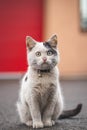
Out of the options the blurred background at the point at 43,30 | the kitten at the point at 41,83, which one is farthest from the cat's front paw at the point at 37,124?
the blurred background at the point at 43,30

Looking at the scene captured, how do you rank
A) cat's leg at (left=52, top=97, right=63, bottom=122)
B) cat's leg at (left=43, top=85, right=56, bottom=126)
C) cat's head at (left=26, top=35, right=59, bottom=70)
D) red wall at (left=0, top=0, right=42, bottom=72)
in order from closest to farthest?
cat's head at (left=26, top=35, right=59, bottom=70) → cat's leg at (left=43, top=85, right=56, bottom=126) → cat's leg at (left=52, top=97, right=63, bottom=122) → red wall at (left=0, top=0, right=42, bottom=72)

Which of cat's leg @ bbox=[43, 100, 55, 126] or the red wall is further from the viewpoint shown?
the red wall

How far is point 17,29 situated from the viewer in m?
8.08

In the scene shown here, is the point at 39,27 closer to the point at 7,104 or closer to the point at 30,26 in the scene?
the point at 30,26

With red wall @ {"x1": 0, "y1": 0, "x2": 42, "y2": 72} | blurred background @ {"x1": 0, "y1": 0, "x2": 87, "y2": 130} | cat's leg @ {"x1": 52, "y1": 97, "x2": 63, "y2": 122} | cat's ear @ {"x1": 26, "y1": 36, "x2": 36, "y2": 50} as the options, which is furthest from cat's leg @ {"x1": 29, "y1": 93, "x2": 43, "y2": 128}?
red wall @ {"x1": 0, "y1": 0, "x2": 42, "y2": 72}

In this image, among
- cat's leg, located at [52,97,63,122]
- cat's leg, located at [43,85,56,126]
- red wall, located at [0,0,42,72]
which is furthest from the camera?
red wall, located at [0,0,42,72]

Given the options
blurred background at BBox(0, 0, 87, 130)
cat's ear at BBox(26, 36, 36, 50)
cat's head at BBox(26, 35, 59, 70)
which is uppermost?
cat's ear at BBox(26, 36, 36, 50)

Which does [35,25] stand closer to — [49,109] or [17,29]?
[17,29]

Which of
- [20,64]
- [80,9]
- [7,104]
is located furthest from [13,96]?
[80,9]

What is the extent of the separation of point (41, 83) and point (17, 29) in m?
5.70

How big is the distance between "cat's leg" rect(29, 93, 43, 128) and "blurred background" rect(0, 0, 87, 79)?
18.0 feet

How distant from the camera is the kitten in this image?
245cm

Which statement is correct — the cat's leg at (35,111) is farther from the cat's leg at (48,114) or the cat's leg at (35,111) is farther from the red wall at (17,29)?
the red wall at (17,29)

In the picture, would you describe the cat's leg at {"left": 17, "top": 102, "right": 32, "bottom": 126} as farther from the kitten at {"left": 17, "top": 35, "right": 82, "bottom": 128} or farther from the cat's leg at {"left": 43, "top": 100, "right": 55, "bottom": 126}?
the cat's leg at {"left": 43, "top": 100, "right": 55, "bottom": 126}
